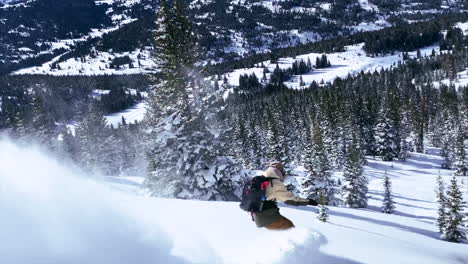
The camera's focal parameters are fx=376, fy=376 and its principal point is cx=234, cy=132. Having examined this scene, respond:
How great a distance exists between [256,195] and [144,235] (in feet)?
7.91

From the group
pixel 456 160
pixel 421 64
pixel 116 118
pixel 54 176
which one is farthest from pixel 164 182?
pixel 421 64

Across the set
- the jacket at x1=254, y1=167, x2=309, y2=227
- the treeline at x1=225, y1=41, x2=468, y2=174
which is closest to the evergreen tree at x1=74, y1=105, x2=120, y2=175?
the treeline at x1=225, y1=41, x2=468, y2=174

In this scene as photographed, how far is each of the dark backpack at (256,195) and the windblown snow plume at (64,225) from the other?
157cm

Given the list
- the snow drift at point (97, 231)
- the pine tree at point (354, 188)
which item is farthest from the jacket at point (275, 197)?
the pine tree at point (354, 188)

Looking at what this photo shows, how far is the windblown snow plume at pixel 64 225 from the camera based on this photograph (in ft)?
19.8

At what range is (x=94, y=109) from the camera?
53.3 meters

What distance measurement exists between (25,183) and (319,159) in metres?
32.3

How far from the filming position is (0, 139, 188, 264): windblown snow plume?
604 cm

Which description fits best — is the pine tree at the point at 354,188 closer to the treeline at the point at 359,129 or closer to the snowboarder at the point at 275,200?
the treeline at the point at 359,129

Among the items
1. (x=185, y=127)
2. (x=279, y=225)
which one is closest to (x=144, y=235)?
(x=279, y=225)

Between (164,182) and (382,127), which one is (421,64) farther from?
(164,182)

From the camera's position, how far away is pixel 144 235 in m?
7.29

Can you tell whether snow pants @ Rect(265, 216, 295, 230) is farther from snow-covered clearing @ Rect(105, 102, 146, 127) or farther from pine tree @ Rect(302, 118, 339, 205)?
snow-covered clearing @ Rect(105, 102, 146, 127)

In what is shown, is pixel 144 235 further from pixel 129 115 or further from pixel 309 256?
pixel 129 115
